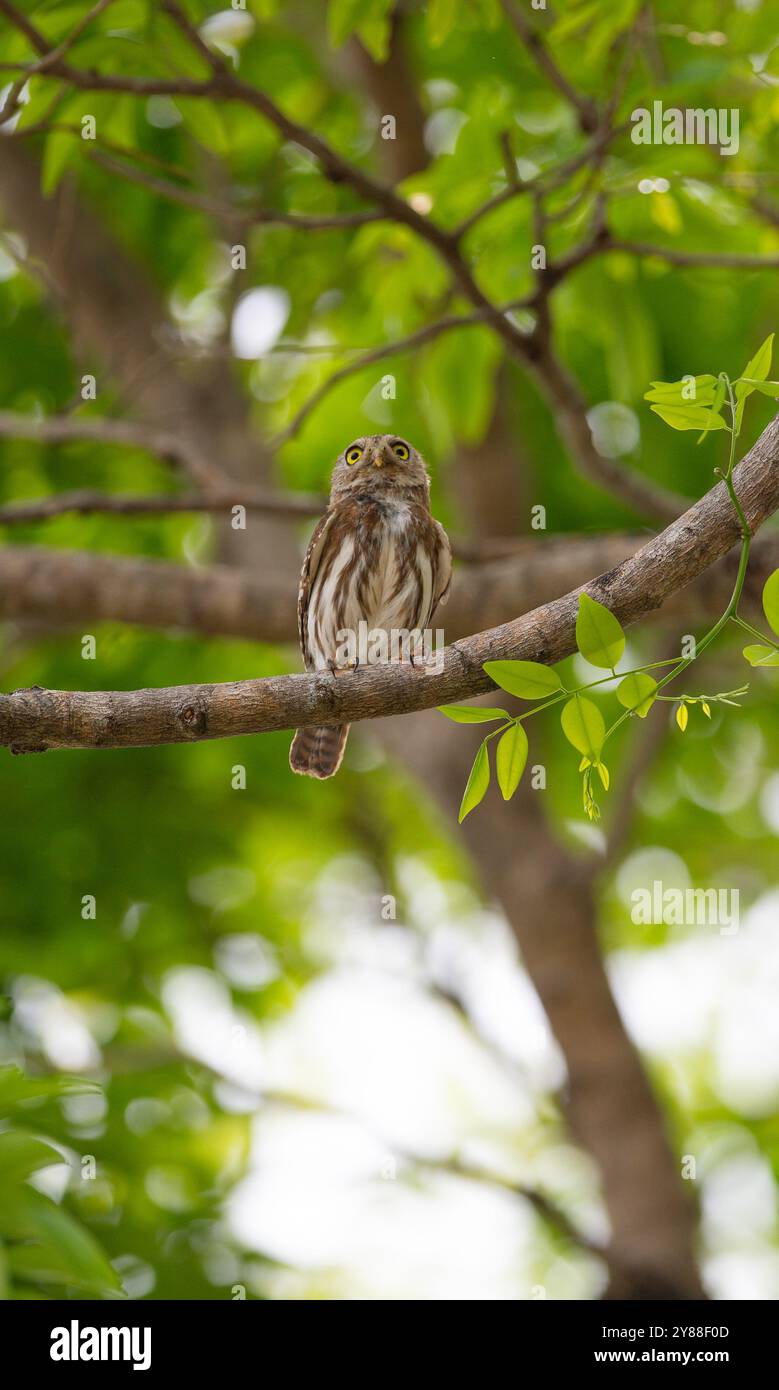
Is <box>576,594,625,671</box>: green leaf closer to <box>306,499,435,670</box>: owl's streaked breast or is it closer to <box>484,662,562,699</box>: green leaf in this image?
<box>484,662,562,699</box>: green leaf

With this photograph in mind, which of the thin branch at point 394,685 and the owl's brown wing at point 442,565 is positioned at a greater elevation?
the owl's brown wing at point 442,565

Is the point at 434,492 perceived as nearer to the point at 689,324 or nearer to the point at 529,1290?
the point at 689,324

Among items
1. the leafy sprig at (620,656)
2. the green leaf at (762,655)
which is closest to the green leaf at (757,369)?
the leafy sprig at (620,656)

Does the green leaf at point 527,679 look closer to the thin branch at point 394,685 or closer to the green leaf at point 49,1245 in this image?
the thin branch at point 394,685

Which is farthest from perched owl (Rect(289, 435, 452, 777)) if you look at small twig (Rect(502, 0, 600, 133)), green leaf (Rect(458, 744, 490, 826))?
green leaf (Rect(458, 744, 490, 826))

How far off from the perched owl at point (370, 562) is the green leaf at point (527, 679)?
2567mm

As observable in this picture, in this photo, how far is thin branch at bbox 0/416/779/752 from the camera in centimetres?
319

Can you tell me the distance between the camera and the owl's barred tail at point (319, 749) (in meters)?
5.41

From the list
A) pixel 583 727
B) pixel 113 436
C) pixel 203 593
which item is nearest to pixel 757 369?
pixel 583 727

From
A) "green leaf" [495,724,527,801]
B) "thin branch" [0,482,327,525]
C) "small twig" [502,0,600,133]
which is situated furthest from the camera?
"thin branch" [0,482,327,525]

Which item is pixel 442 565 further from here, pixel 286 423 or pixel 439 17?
pixel 286 423

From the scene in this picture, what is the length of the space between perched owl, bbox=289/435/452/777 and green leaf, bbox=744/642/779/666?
2.69m

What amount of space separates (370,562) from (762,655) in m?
2.89

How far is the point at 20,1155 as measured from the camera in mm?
3246
